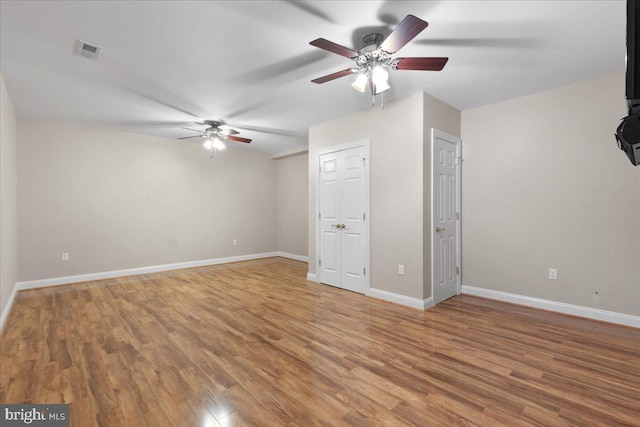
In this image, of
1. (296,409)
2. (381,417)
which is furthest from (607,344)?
(296,409)

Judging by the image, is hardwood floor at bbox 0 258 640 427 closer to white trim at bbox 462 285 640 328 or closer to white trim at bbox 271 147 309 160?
white trim at bbox 462 285 640 328

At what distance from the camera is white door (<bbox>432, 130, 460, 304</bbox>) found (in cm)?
371

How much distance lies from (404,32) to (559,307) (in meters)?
3.64

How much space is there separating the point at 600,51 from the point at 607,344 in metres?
2.71

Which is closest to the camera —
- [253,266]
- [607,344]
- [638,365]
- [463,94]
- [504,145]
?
[638,365]

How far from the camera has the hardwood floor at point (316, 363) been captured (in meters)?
1.75

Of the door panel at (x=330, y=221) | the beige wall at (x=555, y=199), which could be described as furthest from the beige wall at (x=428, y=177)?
the door panel at (x=330, y=221)

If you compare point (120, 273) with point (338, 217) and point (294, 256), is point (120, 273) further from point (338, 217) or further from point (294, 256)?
point (338, 217)

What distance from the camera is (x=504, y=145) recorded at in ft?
12.7

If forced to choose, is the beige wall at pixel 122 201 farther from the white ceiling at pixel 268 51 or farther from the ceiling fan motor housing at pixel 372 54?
the ceiling fan motor housing at pixel 372 54

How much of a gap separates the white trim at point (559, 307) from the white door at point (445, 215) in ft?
1.17

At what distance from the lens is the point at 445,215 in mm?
3930

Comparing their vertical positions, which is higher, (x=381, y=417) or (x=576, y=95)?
(x=576, y=95)

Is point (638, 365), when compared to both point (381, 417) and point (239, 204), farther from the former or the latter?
point (239, 204)
